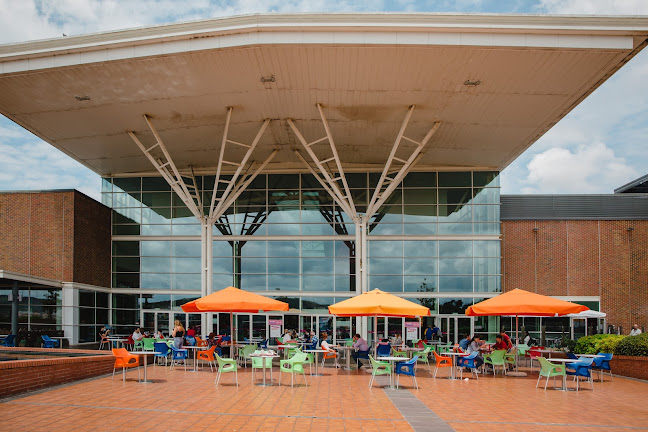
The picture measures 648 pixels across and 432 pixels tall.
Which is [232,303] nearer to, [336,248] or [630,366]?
[630,366]

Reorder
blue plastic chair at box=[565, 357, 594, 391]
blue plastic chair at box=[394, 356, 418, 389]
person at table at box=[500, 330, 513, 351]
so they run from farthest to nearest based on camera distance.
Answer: person at table at box=[500, 330, 513, 351], blue plastic chair at box=[565, 357, 594, 391], blue plastic chair at box=[394, 356, 418, 389]

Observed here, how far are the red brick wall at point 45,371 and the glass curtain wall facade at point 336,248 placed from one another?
12668 mm

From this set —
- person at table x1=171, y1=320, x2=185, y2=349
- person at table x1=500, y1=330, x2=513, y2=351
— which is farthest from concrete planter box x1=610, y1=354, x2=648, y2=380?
person at table x1=171, y1=320, x2=185, y2=349

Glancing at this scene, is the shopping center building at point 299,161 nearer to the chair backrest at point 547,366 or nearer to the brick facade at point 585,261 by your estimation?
the brick facade at point 585,261

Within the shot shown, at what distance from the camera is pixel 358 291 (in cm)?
2352

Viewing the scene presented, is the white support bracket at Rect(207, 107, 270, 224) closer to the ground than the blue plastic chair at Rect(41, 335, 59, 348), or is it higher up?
higher up

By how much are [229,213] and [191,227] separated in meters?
2.06

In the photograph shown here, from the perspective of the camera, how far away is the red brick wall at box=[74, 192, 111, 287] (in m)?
25.5

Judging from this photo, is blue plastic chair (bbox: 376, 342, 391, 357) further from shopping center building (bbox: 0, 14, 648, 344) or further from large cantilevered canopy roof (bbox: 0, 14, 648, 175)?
large cantilevered canopy roof (bbox: 0, 14, 648, 175)

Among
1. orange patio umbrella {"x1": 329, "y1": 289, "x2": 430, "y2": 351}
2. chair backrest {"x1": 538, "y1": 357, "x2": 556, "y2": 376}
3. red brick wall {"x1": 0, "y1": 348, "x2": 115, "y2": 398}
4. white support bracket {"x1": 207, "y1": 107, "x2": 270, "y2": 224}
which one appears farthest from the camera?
white support bracket {"x1": 207, "y1": 107, "x2": 270, "y2": 224}

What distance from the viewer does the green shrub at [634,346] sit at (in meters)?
16.4

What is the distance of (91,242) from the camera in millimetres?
26766

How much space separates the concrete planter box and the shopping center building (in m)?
8.11

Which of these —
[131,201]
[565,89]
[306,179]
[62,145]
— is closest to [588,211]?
[565,89]
